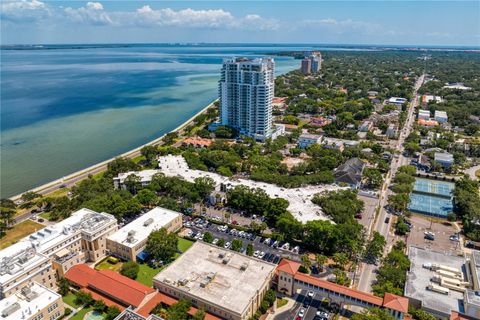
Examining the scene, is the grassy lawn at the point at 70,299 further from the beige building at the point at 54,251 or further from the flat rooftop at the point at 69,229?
the flat rooftop at the point at 69,229

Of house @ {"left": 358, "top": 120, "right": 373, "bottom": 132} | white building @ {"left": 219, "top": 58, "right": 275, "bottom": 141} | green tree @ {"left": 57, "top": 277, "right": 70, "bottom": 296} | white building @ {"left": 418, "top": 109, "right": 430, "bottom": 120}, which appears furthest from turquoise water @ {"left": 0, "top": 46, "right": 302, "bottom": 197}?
white building @ {"left": 418, "top": 109, "right": 430, "bottom": 120}

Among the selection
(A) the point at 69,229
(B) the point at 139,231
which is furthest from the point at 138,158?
(A) the point at 69,229

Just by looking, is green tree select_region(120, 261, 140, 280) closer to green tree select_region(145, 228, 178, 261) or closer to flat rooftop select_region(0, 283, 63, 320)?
green tree select_region(145, 228, 178, 261)

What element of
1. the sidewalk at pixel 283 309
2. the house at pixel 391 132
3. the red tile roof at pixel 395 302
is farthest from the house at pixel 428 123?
the sidewalk at pixel 283 309

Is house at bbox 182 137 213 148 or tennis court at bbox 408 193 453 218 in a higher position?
house at bbox 182 137 213 148

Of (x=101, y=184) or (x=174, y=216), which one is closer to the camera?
(x=174, y=216)

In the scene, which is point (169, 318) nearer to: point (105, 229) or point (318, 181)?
point (105, 229)

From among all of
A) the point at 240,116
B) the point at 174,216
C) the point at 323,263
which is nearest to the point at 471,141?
the point at 240,116
